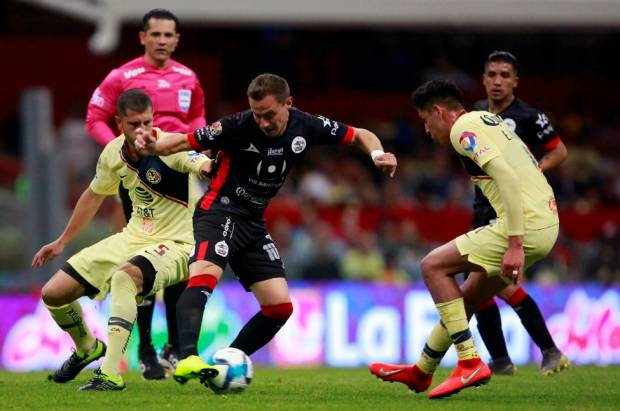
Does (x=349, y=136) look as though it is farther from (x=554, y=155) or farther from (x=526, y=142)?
(x=554, y=155)

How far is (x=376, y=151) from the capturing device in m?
9.11

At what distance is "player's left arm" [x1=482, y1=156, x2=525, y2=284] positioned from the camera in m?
8.46

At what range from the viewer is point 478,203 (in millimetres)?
10820

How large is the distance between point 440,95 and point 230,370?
7.57 ft

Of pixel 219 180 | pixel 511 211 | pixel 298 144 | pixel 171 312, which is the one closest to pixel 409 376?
pixel 511 211

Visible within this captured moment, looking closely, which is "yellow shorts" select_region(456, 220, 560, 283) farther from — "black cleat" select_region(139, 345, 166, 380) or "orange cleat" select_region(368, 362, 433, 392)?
"black cleat" select_region(139, 345, 166, 380)

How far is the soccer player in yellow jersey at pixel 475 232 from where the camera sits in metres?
8.58

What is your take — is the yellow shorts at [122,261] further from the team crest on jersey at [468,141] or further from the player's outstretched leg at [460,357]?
the team crest on jersey at [468,141]

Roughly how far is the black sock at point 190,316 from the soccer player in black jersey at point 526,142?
285cm

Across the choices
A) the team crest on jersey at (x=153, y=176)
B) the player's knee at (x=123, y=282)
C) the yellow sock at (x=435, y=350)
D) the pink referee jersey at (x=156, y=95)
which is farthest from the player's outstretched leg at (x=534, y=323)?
the player's knee at (x=123, y=282)

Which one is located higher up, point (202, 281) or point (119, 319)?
Answer: point (202, 281)

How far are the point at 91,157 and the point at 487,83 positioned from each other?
1033 cm

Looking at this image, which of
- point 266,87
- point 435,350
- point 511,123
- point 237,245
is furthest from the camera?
point 511,123

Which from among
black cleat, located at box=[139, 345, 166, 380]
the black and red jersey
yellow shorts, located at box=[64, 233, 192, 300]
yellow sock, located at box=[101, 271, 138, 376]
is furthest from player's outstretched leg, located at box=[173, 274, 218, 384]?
black cleat, located at box=[139, 345, 166, 380]
